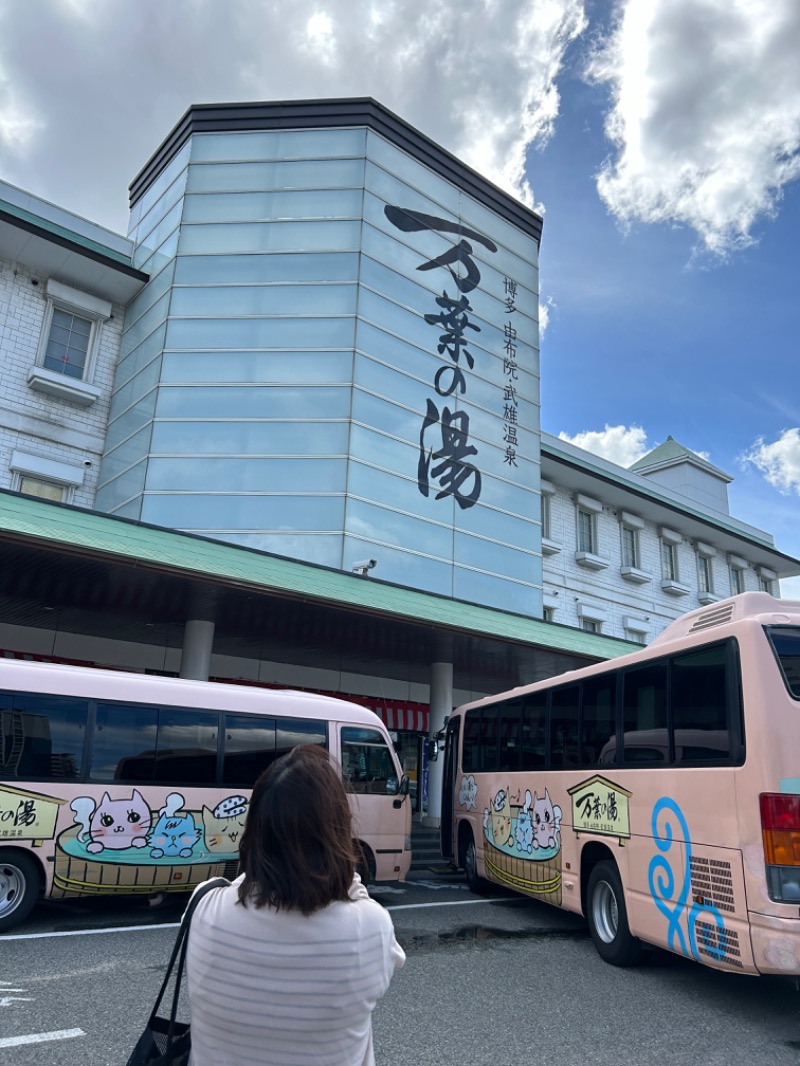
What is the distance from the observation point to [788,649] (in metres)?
6.10

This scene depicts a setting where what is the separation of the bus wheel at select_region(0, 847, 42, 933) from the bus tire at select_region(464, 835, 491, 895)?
246 inches

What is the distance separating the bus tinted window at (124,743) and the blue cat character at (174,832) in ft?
1.50

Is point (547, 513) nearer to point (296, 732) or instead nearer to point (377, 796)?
point (377, 796)

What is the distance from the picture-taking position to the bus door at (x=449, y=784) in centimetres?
1348

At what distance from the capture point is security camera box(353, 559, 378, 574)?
17502mm

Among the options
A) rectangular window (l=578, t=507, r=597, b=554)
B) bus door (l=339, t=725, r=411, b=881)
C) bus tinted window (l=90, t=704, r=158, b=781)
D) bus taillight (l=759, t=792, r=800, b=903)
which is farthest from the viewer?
rectangular window (l=578, t=507, r=597, b=554)

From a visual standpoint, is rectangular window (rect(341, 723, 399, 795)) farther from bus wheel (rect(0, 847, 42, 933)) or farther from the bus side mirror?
bus wheel (rect(0, 847, 42, 933))

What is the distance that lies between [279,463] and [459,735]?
8.90 m

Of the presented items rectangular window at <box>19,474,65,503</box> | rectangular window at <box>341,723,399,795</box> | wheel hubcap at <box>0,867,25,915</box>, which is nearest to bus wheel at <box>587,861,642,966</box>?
rectangular window at <box>341,723,399,795</box>

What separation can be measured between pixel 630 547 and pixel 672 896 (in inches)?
1004

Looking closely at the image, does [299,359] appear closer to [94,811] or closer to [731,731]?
[94,811]

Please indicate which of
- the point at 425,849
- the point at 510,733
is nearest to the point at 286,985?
the point at 510,733

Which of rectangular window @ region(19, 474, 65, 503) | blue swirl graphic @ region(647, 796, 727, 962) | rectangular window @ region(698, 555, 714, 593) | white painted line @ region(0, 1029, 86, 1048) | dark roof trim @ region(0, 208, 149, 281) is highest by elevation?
dark roof trim @ region(0, 208, 149, 281)

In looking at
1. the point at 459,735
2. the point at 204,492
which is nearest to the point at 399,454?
the point at 204,492
